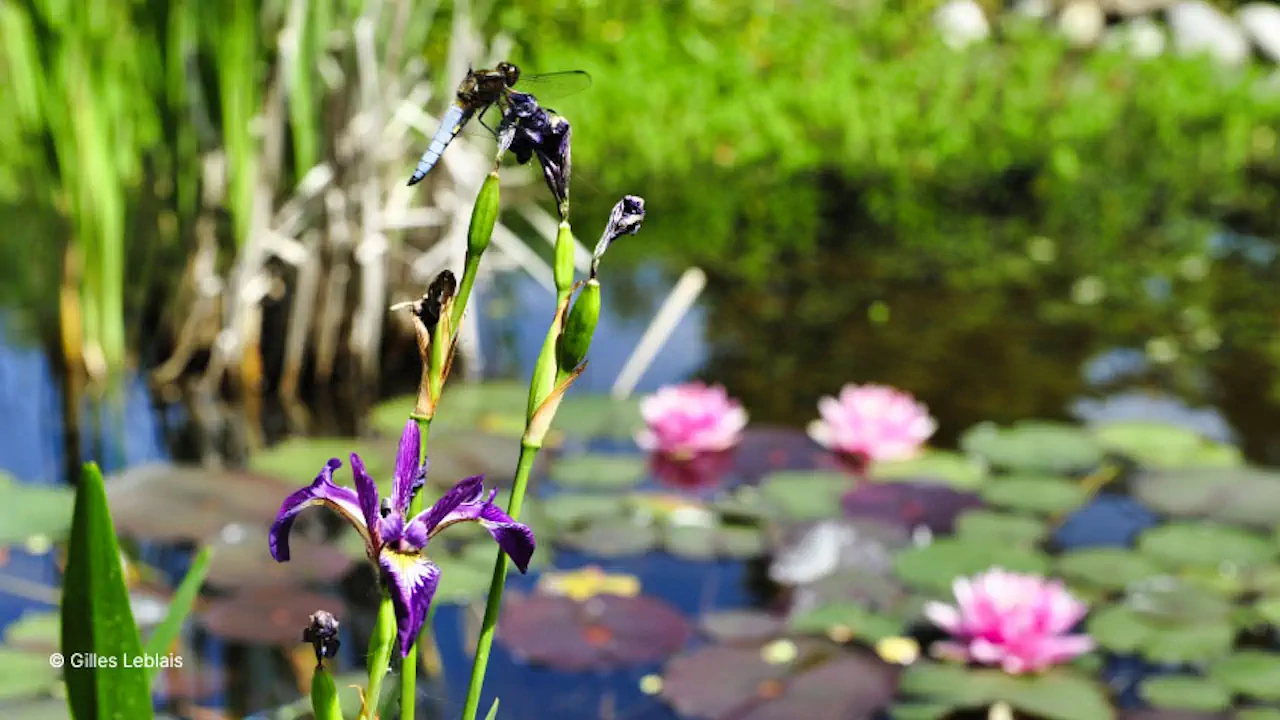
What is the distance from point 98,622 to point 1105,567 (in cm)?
155

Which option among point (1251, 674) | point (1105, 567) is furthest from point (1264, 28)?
point (1251, 674)

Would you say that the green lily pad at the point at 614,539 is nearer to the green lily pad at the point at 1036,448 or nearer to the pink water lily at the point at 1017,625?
the pink water lily at the point at 1017,625

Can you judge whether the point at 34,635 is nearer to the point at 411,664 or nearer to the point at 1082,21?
the point at 411,664

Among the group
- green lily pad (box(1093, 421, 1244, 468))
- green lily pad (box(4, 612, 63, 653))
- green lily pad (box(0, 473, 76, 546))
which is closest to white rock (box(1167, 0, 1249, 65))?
green lily pad (box(1093, 421, 1244, 468))

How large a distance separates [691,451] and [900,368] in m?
0.84

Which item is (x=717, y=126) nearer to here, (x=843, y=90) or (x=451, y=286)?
(x=843, y=90)

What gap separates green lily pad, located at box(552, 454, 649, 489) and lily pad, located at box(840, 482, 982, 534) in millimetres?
349

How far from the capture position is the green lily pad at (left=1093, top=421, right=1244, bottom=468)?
224cm

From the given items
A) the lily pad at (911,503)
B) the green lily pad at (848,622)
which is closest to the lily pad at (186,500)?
the green lily pad at (848,622)

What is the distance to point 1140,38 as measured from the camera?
801 cm

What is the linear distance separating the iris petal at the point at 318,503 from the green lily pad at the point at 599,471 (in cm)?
152

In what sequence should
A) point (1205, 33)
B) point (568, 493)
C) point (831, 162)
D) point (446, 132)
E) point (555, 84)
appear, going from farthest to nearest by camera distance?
point (1205, 33), point (831, 162), point (568, 493), point (555, 84), point (446, 132)

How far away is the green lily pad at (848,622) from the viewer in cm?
165

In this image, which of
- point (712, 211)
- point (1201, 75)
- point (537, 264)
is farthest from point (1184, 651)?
point (1201, 75)
